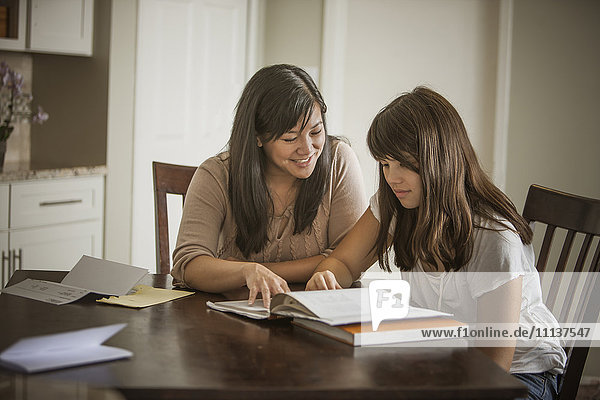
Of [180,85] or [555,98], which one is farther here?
[180,85]

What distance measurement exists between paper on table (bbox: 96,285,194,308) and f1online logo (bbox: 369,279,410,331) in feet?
1.61

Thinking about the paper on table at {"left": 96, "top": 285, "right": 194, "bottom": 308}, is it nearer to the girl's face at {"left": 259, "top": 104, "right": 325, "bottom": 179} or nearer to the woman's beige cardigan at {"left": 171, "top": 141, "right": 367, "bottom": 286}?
the woman's beige cardigan at {"left": 171, "top": 141, "right": 367, "bottom": 286}

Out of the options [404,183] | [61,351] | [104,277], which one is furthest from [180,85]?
[61,351]

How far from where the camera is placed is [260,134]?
1982mm

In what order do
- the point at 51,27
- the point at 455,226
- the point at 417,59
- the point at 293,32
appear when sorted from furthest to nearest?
the point at 293,32 → the point at 417,59 → the point at 51,27 → the point at 455,226

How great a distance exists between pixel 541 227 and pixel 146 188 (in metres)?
1.96

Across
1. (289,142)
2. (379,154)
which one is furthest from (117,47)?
(379,154)

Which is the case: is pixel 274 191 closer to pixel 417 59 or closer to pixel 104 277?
pixel 104 277

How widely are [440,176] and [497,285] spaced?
0.27 meters

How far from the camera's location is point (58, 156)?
3.71 metres

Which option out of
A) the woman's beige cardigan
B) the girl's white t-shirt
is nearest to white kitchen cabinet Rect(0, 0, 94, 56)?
the woman's beige cardigan

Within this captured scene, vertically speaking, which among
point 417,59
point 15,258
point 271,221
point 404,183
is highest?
point 417,59

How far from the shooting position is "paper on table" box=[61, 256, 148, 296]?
1626 mm

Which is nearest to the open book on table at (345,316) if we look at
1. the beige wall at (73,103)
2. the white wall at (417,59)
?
the beige wall at (73,103)
